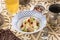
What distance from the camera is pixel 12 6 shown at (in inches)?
46.6

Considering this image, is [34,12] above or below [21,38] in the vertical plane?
above

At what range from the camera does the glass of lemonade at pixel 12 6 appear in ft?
3.80

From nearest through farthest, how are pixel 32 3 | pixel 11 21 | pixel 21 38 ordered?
pixel 21 38 → pixel 11 21 → pixel 32 3

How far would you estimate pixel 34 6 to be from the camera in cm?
122

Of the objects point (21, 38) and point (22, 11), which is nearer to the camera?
Result: point (21, 38)

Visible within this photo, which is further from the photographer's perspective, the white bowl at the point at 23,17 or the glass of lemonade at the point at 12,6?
the glass of lemonade at the point at 12,6

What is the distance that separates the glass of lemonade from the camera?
3.80 feet

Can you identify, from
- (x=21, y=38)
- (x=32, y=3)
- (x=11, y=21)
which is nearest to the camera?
(x=21, y=38)

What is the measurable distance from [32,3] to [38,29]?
0.95ft

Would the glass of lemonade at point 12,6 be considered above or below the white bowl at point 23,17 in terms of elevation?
above

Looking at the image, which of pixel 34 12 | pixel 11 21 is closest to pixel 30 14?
pixel 34 12

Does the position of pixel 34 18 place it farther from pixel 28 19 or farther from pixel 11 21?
pixel 11 21

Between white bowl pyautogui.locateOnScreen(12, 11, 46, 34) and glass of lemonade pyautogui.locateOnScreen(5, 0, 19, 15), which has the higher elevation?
glass of lemonade pyautogui.locateOnScreen(5, 0, 19, 15)

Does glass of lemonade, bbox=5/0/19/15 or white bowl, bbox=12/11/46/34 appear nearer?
white bowl, bbox=12/11/46/34
